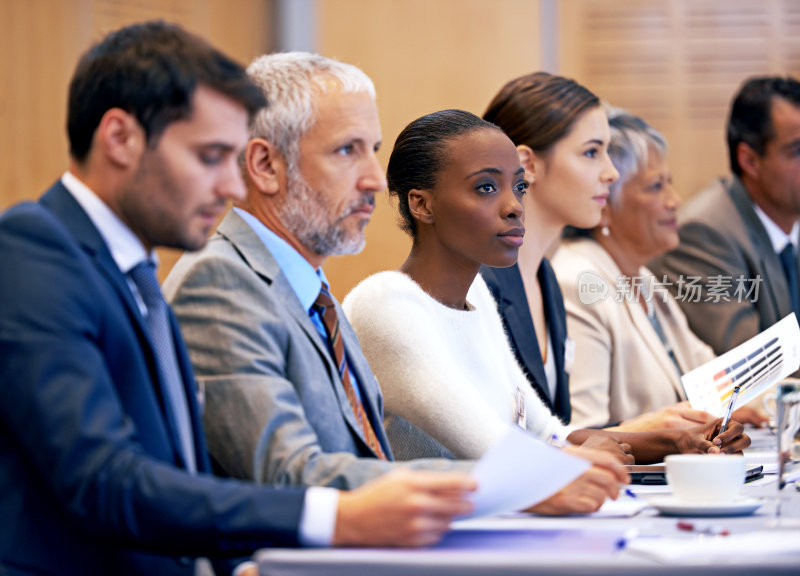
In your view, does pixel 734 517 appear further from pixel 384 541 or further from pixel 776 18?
pixel 776 18

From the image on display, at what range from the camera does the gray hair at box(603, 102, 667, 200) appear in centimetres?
368

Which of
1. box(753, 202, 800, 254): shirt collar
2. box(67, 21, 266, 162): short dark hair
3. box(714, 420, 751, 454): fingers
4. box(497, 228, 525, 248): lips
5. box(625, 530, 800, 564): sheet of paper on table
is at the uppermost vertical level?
box(67, 21, 266, 162): short dark hair

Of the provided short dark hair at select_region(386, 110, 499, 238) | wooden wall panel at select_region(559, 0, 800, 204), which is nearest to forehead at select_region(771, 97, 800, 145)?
wooden wall panel at select_region(559, 0, 800, 204)

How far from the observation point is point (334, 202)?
1926mm

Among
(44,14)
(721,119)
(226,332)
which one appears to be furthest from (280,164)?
(721,119)

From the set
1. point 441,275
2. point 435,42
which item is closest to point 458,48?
point 435,42

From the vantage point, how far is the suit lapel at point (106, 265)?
140 centimetres

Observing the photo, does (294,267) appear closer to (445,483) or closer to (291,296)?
(291,296)

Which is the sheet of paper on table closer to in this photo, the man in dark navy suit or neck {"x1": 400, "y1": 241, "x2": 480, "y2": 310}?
the man in dark navy suit

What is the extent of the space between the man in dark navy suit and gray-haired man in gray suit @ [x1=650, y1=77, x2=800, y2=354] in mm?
2962

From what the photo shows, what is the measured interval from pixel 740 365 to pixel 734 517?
2.65 feet

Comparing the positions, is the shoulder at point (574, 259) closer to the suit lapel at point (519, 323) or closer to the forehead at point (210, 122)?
the suit lapel at point (519, 323)

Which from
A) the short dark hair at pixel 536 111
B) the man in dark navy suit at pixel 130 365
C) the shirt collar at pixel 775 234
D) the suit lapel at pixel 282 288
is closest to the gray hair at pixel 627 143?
the short dark hair at pixel 536 111

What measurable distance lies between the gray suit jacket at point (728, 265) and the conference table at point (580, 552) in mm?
2562
